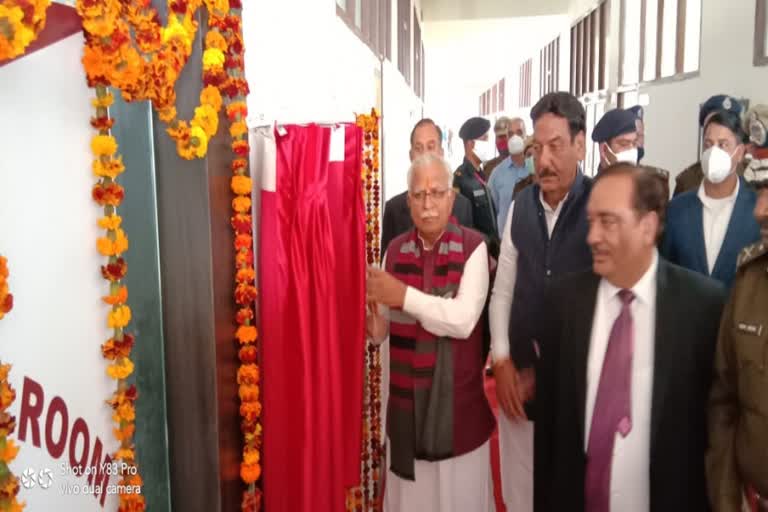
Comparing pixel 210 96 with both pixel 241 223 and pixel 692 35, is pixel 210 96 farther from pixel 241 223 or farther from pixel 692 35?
pixel 692 35

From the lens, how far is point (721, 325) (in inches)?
55.2

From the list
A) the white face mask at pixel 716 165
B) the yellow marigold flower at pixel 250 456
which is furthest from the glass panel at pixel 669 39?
the yellow marigold flower at pixel 250 456

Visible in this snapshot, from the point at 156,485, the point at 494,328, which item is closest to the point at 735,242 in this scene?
the point at 494,328

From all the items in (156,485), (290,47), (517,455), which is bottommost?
(517,455)

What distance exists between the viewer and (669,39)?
5781 millimetres

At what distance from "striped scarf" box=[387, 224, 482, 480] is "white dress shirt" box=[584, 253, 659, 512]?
1.66 ft

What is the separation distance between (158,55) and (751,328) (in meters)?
1.42

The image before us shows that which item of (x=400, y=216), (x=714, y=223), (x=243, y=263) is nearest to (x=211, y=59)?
(x=243, y=263)

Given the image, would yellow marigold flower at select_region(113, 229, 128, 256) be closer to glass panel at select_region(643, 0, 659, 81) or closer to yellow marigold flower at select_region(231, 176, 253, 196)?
yellow marigold flower at select_region(231, 176, 253, 196)

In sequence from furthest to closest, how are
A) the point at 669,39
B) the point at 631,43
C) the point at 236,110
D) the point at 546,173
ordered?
the point at 631,43 → the point at 669,39 → the point at 546,173 → the point at 236,110

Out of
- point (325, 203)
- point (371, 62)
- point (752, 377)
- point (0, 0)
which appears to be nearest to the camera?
point (0, 0)

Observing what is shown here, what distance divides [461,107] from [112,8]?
85.4ft

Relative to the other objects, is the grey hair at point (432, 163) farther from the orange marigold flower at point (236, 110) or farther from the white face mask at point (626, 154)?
the white face mask at point (626, 154)

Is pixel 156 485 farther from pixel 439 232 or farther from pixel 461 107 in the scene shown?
pixel 461 107
